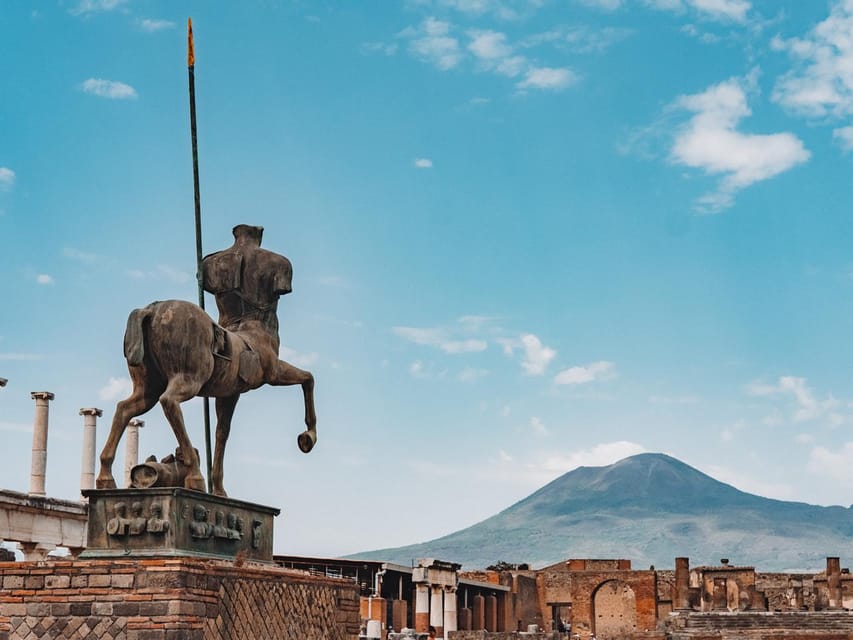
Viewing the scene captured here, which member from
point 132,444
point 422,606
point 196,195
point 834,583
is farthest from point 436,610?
point 196,195

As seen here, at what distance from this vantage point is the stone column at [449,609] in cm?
5003

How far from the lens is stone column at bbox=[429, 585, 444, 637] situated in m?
49.1

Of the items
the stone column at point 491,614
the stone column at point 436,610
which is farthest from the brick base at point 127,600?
the stone column at point 491,614

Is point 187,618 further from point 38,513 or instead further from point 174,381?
point 38,513

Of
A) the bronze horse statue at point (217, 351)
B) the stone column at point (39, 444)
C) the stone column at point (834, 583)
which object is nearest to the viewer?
the bronze horse statue at point (217, 351)

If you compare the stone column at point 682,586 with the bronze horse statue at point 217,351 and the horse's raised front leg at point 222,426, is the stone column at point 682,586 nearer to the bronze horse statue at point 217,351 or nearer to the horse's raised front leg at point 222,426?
the bronze horse statue at point 217,351

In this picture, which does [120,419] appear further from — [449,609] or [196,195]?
[449,609]

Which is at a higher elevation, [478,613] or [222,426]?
[222,426]

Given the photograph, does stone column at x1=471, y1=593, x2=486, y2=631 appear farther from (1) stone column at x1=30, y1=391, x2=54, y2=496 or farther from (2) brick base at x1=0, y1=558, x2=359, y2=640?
(2) brick base at x1=0, y1=558, x2=359, y2=640

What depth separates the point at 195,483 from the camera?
42.6ft

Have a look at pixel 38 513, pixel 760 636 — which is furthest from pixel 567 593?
pixel 38 513

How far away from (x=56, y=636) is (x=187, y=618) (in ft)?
4.16

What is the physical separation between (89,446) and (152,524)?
25510 millimetres

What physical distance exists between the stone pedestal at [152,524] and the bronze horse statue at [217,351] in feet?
0.99
